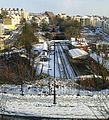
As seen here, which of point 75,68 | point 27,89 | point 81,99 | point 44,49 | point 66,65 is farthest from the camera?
point 44,49

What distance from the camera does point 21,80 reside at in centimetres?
1770

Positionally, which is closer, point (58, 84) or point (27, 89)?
point (27, 89)

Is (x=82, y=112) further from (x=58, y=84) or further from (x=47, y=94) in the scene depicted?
(x=58, y=84)

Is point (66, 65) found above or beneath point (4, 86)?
beneath

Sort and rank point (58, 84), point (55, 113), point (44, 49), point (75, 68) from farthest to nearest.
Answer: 1. point (44, 49)
2. point (75, 68)
3. point (58, 84)
4. point (55, 113)

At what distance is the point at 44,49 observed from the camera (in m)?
34.2

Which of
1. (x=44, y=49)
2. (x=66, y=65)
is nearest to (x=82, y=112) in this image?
(x=66, y=65)

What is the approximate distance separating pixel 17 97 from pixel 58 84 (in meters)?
3.01

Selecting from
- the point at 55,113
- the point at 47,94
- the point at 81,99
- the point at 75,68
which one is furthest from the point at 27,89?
the point at 75,68

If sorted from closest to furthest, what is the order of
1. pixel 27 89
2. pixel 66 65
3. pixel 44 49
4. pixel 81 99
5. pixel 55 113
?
1. pixel 55 113
2. pixel 81 99
3. pixel 27 89
4. pixel 66 65
5. pixel 44 49

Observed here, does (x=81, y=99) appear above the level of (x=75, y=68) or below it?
above

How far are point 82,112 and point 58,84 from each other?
16.1 ft

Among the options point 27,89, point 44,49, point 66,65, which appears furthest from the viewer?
point 44,49

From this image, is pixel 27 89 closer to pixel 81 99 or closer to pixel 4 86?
pixel 4 86
